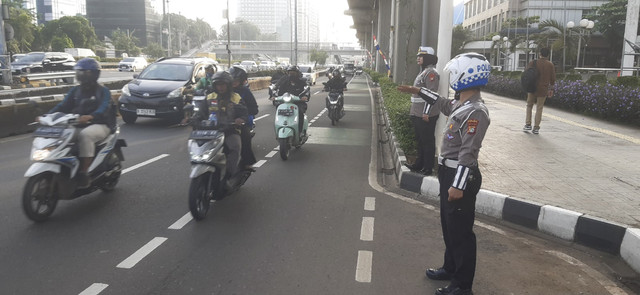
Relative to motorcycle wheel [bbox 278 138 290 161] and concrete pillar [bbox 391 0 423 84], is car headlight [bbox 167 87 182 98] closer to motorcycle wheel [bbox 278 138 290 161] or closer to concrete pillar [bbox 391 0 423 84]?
motorcycle wheel [bbox 278 138 290 161]

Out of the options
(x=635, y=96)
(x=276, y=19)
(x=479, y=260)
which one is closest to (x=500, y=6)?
(x=635, y=96)

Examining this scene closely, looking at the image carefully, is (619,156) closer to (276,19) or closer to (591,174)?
(591,174)

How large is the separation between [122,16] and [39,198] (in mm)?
120396

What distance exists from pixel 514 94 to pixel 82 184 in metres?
21.4

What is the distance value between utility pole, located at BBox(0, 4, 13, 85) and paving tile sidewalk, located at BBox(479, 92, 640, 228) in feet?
57.5

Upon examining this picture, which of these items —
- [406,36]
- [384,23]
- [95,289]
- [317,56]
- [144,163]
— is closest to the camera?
[95,289]

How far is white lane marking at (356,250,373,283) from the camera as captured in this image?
13.0ft

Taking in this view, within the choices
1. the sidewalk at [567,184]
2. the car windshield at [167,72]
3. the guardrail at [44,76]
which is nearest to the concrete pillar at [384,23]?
the guardrail at [44,76]

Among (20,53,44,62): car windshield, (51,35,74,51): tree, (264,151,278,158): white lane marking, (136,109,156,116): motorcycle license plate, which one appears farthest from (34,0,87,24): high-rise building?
(264,151,278,158): white lane marking

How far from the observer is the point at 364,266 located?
4.18 m

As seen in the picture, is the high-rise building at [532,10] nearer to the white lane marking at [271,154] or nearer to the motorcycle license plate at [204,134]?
the white lane marking at [271,154]

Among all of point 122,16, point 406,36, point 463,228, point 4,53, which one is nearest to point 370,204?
point 463,228

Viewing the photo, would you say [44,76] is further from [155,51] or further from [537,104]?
[155,51]

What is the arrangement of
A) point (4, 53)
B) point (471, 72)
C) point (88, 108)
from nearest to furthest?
point (471, 72) → point (88, 108) → point (4, 53)
